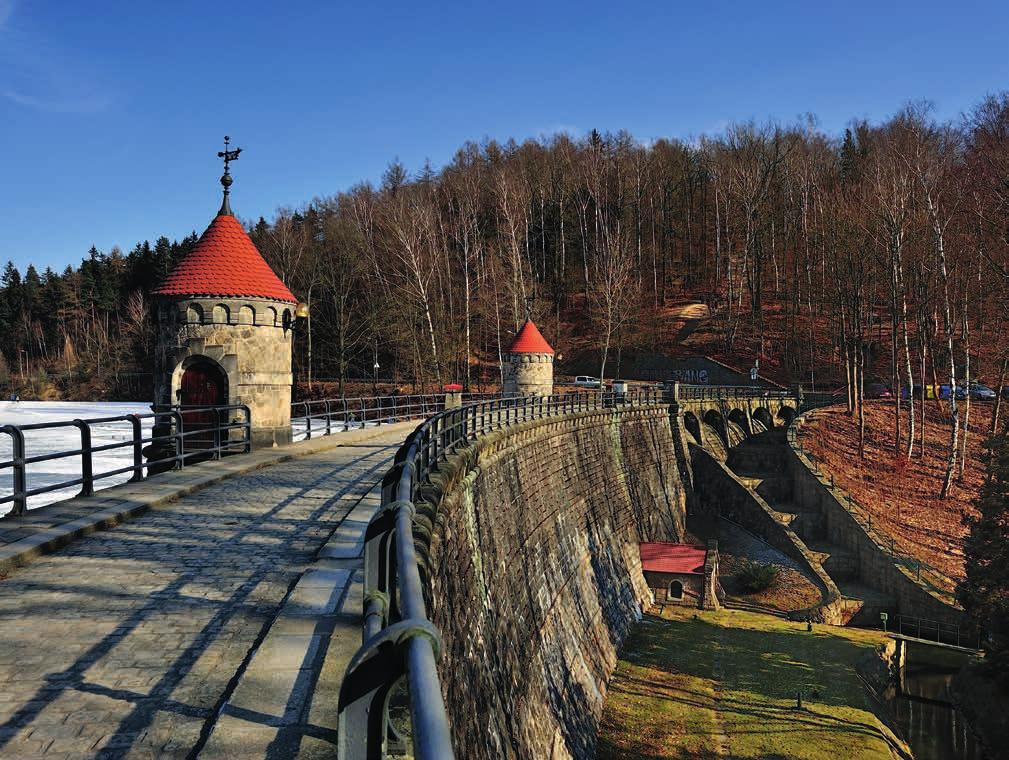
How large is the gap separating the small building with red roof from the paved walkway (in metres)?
19.2

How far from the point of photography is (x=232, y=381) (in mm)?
15047

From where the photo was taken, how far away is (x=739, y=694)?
745 inches

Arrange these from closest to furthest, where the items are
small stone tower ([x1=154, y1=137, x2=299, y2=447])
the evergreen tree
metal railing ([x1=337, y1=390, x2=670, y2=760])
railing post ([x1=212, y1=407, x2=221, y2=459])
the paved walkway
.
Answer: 1. metal railing ([x1=337, y1=390, x2=670, y2=760])
2. the paved walkway
3. railing post ([x1=212, y1=407, x2=221, y2=459])
4. small stone tower ([x1=154, y1=137, x2=299, y2=447])
5. the evergreen tree

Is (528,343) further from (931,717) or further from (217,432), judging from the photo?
(931,717)

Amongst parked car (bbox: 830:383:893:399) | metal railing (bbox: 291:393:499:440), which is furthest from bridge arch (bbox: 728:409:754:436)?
metal railing (bbox: 291:393:499:440)

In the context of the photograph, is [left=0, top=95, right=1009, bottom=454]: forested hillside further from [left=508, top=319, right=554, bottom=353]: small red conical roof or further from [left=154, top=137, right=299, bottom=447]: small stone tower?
[left=154, top=137, right=299, bottom=447]: small stone tower

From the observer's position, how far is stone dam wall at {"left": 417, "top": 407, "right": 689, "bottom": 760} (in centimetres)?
990

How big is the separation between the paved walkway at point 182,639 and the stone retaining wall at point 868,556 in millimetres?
23083

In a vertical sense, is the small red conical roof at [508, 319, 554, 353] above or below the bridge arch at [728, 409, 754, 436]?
above

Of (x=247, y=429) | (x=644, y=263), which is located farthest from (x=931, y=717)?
(x=644, y=263)

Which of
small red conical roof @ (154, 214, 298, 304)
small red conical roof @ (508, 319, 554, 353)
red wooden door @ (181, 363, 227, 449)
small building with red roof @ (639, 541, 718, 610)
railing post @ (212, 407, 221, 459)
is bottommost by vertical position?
small building with red roof @ (639, 541, 718, 610)

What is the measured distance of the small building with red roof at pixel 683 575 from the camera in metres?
24.9

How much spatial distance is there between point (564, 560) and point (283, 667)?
636 inches

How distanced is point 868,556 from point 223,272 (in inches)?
979
